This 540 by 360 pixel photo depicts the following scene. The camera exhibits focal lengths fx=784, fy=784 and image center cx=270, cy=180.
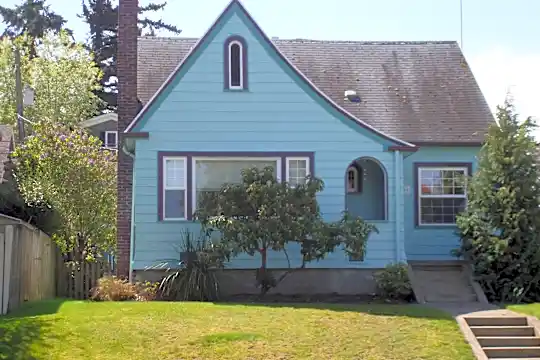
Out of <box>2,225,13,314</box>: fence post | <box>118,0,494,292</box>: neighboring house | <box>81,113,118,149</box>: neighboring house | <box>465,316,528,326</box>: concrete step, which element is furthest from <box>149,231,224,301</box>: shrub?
<box>81,113,118,149</box>: neighboring house

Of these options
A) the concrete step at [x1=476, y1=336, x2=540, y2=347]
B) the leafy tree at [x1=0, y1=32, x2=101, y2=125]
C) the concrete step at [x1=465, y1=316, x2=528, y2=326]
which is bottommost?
the concrete step at [x1=476, y1=336, x2=540, y2=347]

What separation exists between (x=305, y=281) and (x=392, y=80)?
6.61 meters

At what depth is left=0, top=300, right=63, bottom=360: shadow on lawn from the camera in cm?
1064

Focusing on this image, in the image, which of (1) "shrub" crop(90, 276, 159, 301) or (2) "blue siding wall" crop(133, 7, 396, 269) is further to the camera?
(2) "blue siding wall" crop(133, 7, 396, 269)

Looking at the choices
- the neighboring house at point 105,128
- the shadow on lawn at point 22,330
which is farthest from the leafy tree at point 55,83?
the shadow on lawn at point 22,330

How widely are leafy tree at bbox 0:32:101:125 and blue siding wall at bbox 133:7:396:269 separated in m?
21.3

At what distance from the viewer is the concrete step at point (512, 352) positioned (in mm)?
11938

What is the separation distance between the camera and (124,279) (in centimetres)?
1712

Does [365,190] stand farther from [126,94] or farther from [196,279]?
[126,94]

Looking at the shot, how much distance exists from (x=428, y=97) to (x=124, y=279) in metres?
9.00

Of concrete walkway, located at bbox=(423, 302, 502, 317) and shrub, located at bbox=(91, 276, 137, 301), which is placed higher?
shrub, located at bbox=(91, 276, 137, 301)

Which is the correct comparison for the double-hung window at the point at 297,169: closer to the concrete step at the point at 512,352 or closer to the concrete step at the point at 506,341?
the concrete step at the point at 506,341

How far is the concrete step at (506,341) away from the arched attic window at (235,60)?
7626 millimetres

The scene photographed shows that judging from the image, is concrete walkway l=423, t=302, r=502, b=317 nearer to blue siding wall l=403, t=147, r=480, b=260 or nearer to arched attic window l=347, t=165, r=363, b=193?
blue siding wall l=403, t=147, r=480, b=260
